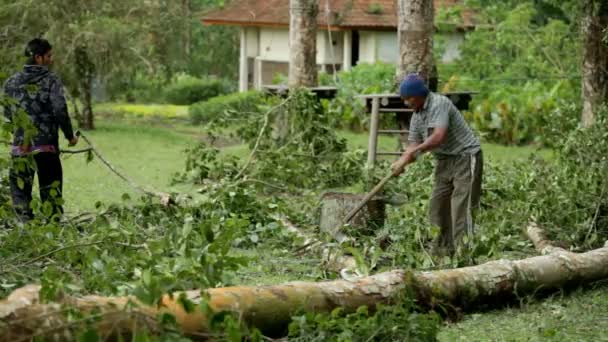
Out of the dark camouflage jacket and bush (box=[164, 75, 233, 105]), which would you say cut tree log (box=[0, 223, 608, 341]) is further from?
bush (box=[164, 75, 233, 105])

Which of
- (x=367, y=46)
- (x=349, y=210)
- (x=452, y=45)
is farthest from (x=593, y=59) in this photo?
(x=367, y=46)

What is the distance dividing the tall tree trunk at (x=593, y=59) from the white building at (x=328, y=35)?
1621 centimetres

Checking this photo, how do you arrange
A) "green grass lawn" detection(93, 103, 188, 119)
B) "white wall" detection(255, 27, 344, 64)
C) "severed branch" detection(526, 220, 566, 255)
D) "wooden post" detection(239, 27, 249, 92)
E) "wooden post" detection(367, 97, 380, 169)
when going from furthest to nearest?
"wooden post" detection(239, 27, 249, 92) < "white wall" detection(255, 27, 344, 64) < "green grass lawn" detection(93, 103, 188, 119) < "wooden post" detection(367, 97, 380, 169) < "severed branch" detection(526, 220, 566, 255)

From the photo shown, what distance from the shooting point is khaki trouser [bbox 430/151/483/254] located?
33.9 ft

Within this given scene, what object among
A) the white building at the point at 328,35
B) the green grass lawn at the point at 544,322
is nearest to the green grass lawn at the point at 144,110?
the white building at the point at 328,35

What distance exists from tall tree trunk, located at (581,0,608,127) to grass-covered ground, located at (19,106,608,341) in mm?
2281

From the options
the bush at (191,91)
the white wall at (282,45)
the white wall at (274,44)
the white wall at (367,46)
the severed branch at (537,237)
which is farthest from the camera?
the bush at (191,91)

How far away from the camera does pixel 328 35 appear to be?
1280 inches

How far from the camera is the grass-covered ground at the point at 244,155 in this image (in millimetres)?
8102

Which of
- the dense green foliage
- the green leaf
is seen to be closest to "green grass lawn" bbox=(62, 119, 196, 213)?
the dense green foliage

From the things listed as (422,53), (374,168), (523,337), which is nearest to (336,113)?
(422,53)

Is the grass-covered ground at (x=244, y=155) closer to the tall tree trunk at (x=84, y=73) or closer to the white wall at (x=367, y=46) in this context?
the tall tree trunk at (x=84, y=73)

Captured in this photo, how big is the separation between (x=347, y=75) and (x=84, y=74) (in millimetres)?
7400

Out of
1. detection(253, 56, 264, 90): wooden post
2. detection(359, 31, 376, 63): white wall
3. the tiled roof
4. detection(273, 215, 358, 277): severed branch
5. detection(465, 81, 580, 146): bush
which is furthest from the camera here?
detection(253, 56, 264, 90): wooden post
